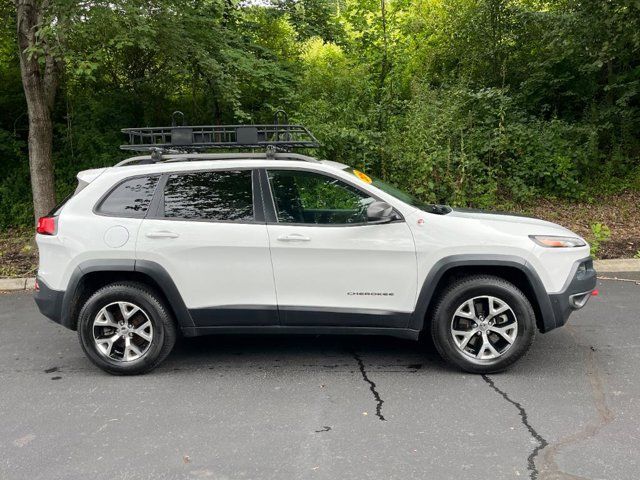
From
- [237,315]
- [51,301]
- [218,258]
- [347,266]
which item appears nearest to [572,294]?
[347,266]

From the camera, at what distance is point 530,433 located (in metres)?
3.50

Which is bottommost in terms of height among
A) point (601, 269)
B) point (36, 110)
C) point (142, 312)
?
point (601, 269)

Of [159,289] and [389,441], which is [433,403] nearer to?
[389,441]

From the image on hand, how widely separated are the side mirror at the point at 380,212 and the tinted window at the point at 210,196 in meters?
0.93

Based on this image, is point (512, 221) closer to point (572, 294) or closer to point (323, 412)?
point (572, 294)

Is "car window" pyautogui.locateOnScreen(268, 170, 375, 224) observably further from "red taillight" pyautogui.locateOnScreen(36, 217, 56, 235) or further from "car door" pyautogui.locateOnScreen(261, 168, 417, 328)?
"red taillight" pyautogui.locateOnScreen(36, 217, 56, 235)

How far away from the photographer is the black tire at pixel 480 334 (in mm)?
4305

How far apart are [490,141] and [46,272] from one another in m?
9.05

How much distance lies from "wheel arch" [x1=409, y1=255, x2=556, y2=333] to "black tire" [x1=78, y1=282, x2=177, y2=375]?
75.7 inches

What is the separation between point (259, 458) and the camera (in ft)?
10.7

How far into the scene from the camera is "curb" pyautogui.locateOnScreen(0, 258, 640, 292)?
7.51 metres

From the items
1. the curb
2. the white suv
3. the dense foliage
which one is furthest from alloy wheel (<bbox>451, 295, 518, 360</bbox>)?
the dense foliage

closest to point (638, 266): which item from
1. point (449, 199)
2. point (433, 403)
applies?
point (449, 199)

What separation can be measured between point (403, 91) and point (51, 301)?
30.6ft
